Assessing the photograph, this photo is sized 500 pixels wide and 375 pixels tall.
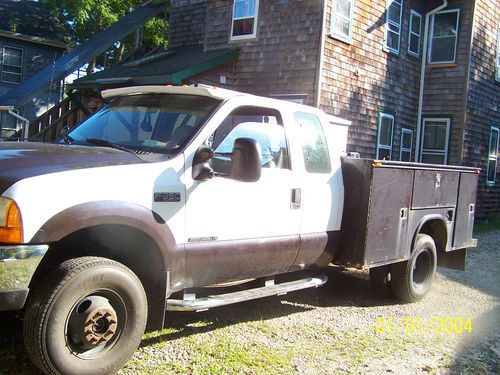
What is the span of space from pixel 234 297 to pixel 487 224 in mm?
12240

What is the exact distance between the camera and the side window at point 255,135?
169 inches

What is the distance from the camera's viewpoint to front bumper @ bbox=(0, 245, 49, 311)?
3074 mm

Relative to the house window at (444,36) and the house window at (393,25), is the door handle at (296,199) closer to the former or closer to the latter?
the house window at (393,25)

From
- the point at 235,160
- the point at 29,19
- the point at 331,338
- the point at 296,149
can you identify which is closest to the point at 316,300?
the point at 331,338

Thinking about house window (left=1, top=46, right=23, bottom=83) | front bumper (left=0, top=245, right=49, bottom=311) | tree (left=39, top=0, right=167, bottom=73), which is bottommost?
front bumper (left=0, top=245, right=49, bottom=311)

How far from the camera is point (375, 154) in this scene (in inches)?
543

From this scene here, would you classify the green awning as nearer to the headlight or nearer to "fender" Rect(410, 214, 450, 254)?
"fender" Rect(410, 214, 450, 254)

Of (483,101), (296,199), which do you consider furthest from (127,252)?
(483,101)

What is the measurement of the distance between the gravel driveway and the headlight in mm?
1023

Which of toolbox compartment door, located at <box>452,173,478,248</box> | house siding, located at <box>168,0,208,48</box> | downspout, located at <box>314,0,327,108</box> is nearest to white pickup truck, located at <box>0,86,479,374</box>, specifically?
toolbox compartment door, located at <box>452,173,478,248</box>

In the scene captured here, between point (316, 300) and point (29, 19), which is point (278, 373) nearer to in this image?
point (316, 300)

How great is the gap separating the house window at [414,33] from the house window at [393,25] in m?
0.66

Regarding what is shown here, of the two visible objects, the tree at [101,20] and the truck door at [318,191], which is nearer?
the truck door at [318,191]

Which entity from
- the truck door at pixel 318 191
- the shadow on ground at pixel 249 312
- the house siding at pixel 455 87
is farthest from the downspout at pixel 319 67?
the truck door at pixel 318 191
